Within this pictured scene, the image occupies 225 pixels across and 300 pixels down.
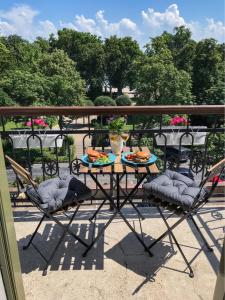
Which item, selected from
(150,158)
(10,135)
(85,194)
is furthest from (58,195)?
(10,135)

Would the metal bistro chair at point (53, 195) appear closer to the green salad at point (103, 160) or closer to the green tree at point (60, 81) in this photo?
the green salad at point (103, 160)

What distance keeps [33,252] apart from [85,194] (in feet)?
2.30

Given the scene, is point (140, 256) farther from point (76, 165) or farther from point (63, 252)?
point (76, 165)

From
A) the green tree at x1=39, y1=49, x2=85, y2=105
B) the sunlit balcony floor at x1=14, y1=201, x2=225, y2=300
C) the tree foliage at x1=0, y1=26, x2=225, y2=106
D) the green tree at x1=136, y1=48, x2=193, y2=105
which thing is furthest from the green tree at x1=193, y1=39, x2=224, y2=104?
the sunlit balcony floor at x1=14, y1=201, x2=225, y2=300

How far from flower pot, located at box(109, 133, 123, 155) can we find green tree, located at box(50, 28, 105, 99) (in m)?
31.5

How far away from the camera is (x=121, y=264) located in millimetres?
2154

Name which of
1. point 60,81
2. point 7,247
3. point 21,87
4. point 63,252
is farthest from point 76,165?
point 60,81

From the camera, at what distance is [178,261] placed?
218cm

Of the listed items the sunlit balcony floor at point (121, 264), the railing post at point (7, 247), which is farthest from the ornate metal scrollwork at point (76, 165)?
the railing post at point (7, 247)

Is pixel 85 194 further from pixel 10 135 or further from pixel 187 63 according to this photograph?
pixel 187 63

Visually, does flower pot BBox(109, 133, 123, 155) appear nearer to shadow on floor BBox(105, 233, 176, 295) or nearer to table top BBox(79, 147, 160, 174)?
table top BBox(79, 147, 160, 174)

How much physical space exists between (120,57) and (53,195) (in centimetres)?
3304

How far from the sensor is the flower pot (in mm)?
2238

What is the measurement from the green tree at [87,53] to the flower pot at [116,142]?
103 ft
